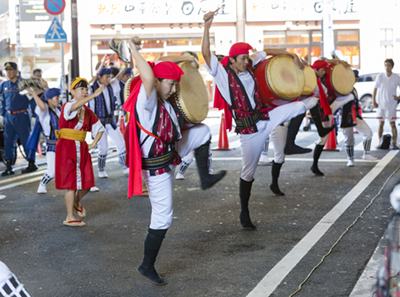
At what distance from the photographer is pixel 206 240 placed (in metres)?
5.72

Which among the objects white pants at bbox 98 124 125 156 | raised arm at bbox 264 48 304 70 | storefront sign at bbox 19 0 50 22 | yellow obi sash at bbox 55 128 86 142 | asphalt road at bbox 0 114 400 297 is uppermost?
storefront sign at bbox 19 0 50 22

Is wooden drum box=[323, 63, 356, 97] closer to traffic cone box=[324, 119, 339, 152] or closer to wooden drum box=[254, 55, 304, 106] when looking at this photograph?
wooden drum box=[254, 55, 304, 106]

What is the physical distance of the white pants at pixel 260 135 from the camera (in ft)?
19.9

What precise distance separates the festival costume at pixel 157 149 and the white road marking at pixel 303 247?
2.76 ft

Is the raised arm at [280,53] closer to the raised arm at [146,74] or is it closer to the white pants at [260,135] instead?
the white pants at [260,135]

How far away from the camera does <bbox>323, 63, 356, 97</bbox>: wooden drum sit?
28.7 feet

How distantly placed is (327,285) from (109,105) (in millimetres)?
6079

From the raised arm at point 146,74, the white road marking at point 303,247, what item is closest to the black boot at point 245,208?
the white road marking at point 303,247

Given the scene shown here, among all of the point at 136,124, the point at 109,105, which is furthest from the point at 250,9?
the point at 136,124

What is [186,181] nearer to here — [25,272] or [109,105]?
[109,105]

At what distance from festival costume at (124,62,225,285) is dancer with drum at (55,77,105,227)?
2093 millimetres

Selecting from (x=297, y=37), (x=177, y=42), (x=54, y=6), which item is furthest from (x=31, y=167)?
(x=297, y=37)

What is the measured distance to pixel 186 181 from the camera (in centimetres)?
932

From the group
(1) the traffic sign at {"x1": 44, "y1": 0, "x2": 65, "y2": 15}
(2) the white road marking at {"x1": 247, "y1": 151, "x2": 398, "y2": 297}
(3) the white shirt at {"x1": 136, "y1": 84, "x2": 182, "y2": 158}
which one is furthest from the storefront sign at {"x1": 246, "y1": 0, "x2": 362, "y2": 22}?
(3) the white shirt at {"x1": 136, "y1": 84, "x2": 182, "y2": 158}
